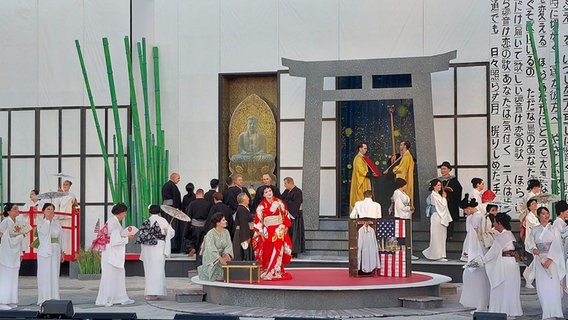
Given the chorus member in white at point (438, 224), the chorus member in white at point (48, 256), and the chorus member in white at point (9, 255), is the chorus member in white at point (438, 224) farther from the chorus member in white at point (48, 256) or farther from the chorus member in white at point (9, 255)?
the chorus member in white at point (9, 255)

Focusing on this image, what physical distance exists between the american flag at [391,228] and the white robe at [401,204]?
2.58 meters

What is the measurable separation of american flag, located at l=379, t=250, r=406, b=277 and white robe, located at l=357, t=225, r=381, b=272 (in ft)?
0.42

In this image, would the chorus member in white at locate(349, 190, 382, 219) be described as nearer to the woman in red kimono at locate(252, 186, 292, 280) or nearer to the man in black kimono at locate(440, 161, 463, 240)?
the man in black kimono at locate(440, 161, 463, 240)

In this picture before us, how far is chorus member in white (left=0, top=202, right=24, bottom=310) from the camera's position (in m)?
15.0

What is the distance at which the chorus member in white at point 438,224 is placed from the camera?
738 inches

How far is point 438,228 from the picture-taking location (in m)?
18.9

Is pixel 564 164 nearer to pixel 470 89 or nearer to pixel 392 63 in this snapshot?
pixel 470 89

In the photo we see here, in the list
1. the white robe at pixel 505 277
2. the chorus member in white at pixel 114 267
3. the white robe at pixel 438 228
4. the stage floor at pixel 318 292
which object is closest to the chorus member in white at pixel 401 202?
the white robe at pixel 438 228

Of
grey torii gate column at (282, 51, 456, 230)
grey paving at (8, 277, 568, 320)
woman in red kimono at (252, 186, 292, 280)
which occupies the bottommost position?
grey paving at (8, 277, 568, 320)

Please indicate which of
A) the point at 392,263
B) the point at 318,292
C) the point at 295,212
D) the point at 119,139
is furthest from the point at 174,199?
the point at 318,292

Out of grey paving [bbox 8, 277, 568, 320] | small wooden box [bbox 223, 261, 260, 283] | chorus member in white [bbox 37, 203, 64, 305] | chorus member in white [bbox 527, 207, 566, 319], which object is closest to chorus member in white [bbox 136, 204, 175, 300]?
grey paving [bbox 8, 277, 568, 320]

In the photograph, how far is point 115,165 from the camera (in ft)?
74.9

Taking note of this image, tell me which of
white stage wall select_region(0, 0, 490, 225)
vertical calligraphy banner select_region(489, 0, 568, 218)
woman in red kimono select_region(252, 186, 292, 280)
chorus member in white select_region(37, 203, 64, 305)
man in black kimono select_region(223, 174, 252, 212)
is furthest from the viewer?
white stage wall select_region(0, 0, 490, 225)

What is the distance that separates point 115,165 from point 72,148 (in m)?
1.23
